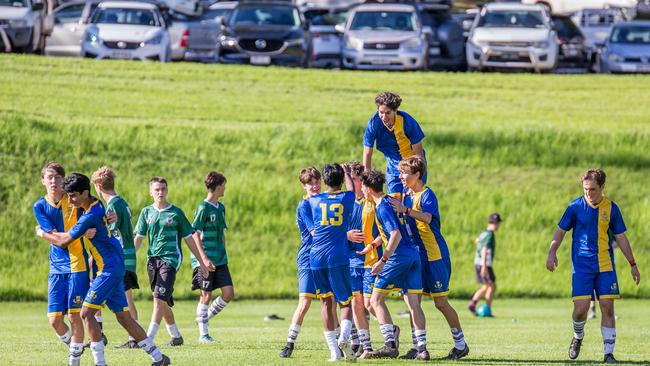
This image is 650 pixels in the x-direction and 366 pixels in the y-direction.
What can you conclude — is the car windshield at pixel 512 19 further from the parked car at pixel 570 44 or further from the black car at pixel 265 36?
the black car at pixel 265 36

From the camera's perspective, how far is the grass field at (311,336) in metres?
13.1

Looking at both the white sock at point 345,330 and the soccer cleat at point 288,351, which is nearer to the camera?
the white sock at point 345,330

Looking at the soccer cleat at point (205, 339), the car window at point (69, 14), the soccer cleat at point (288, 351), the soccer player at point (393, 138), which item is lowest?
the soccer cleat at point (205, 339)

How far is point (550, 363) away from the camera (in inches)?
502

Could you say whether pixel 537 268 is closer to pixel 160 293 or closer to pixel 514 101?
pixel 514 101

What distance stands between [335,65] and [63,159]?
1539 cm

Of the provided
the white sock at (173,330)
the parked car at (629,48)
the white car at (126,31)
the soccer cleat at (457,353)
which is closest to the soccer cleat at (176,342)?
the white sock at (173,330)

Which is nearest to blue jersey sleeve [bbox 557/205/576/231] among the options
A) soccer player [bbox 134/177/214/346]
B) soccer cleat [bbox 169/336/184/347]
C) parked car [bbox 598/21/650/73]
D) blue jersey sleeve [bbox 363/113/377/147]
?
blue jersey sleeve [bbox 363/113/377/147]

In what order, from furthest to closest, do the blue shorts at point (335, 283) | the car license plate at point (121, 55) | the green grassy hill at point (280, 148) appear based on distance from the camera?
1. the car license plate at point (121, 55)
2. the green grassy hill at point (280, 148)
3. the blue shorts at point (335, 283)

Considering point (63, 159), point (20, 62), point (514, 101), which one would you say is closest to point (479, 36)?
point (514, 101)

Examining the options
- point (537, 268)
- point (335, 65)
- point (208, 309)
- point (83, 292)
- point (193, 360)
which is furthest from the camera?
point (335, 65)

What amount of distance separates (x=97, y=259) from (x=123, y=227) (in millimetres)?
2637

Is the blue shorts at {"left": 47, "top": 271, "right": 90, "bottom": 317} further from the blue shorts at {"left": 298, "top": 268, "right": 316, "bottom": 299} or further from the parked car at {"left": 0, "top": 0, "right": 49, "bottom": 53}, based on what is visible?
the parked car at {"left": 0, "top": 0, "right": 49, "bottom": 53}

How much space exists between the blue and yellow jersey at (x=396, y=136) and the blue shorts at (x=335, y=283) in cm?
185
